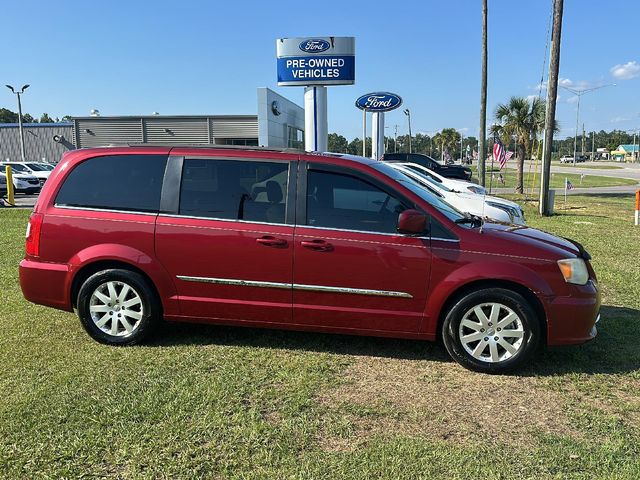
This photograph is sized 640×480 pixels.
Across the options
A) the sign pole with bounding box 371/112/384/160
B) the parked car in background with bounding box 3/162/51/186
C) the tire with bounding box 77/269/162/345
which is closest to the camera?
the tire with bounding box 77/269/162/345

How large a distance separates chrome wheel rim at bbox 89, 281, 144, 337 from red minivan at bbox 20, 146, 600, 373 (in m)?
0.01

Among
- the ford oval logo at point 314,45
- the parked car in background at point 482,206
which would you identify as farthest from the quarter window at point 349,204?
the ford oval logo at point 314,45

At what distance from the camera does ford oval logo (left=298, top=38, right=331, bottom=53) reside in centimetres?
1666

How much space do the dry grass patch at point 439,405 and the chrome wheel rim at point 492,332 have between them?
0.18 metres

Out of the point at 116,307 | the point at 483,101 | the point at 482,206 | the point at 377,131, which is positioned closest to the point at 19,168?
the point at 377,131

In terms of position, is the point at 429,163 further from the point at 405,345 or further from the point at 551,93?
the point at 405,345

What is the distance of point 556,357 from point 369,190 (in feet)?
7.31

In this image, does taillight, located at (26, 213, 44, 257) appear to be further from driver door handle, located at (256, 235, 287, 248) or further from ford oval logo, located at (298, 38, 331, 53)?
ford oval logo, located at (298, 38, 331, 53)

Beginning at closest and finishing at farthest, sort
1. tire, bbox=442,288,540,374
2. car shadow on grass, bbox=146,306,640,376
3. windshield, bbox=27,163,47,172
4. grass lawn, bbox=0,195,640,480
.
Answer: grass lawn, bbox=0,195,640,480, tire, bbox=442,288,540,374, car shadow on grass, bbox=146,306,640,376, windshield, bbox=27,163,47,172

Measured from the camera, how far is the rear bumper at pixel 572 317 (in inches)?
164

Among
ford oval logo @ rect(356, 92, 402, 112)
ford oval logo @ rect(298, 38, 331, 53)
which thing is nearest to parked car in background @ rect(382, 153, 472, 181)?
ford oval logo @ rect(356, 92, 402, 112)

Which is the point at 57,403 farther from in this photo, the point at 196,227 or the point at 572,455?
the point at 572,455

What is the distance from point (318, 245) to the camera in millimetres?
4340

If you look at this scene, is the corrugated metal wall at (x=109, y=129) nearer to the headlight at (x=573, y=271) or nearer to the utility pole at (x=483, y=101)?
the utility pole at (x=483, y=101)
